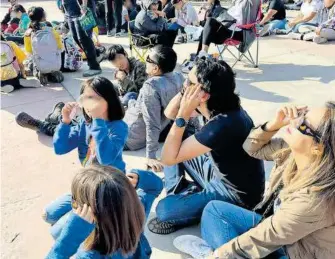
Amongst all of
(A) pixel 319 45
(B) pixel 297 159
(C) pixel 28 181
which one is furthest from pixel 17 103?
(A) pixel 319 45

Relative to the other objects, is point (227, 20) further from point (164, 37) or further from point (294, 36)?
point (294, 36)


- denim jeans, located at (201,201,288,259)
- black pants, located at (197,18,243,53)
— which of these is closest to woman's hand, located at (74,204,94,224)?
denim jeans, located at (201,201,288,259)

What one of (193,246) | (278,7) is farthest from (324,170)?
(278,7)

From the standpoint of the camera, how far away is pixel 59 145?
2928mm

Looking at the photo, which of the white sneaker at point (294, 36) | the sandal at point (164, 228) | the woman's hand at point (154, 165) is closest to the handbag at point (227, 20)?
the white sneaker at point (294, 36)

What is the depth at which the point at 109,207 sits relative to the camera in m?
1.68

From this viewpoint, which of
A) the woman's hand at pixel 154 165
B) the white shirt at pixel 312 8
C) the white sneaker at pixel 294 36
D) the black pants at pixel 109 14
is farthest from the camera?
the black pants at pixel 109 14

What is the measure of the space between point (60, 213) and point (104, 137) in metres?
0.63

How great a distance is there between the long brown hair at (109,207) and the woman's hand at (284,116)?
94 cm

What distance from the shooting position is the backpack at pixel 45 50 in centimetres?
564

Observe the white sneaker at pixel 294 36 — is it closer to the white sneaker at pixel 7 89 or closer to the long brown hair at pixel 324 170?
the white sneaker at pixel 7 89

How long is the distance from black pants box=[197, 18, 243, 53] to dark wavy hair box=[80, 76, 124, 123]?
3.54 metres

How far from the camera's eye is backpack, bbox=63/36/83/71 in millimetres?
6301

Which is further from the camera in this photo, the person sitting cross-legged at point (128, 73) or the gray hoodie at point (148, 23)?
the gray hoodie at point (148, 23)
